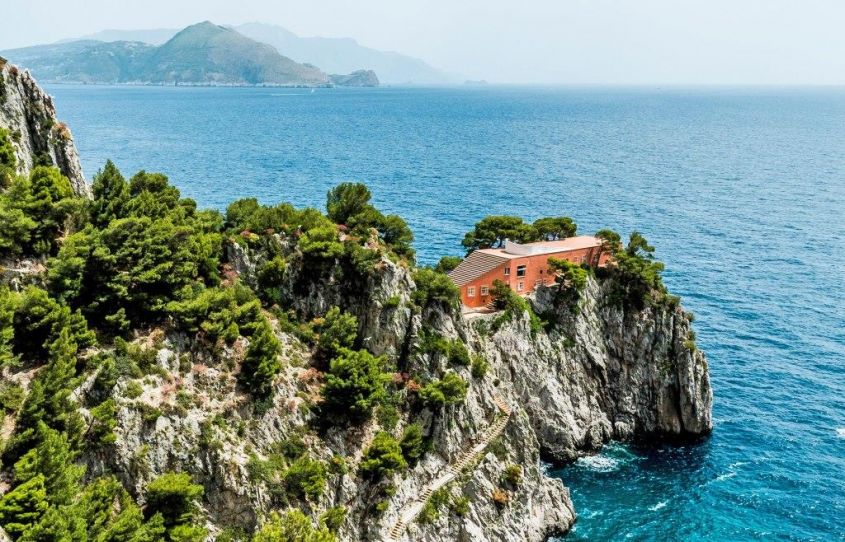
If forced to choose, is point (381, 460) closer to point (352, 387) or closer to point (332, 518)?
point (332, 518)

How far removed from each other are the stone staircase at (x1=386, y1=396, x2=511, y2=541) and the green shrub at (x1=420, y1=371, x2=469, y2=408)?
4951 mm

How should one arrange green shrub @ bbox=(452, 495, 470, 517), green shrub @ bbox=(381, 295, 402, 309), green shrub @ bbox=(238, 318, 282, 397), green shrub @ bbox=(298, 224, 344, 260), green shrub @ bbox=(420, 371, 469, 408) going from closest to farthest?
green shrub @ bbox=(238, 318, 282, 397) → green shrub @ bbox=(452, 495, 470, 517) → green shrub @ bbox=(420, 371, 469, 408) → green shrub @ bbox=(381, 295, 402, 309) → green shrub @ bbox=(298, 224, 344, 260)

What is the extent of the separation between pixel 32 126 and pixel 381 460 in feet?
154

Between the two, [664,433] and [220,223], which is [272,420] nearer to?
[220,223]

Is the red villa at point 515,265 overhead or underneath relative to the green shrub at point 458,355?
overhead

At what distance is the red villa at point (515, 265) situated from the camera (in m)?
73.9

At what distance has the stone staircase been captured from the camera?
5391 centimetres

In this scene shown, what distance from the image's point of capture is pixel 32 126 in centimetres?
6319

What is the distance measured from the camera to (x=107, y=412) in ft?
146

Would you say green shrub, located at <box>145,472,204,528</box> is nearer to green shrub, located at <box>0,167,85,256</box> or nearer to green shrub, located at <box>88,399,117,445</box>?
green shrub, located at <box>88,399,117,445</box>

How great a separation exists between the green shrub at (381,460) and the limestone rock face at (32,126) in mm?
38604

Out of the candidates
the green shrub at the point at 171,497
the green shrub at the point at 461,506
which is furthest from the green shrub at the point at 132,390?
the green shrub at the point at 461,506

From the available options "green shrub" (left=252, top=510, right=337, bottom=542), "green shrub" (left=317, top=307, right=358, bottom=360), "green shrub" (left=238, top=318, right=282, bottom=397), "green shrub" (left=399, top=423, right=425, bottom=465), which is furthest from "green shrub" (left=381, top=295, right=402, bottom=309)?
"green shrub" (left=252, top=510, right=337, bottom=542)

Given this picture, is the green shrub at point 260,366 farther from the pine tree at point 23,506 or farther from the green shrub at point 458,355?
the green shrub at point 458,355
